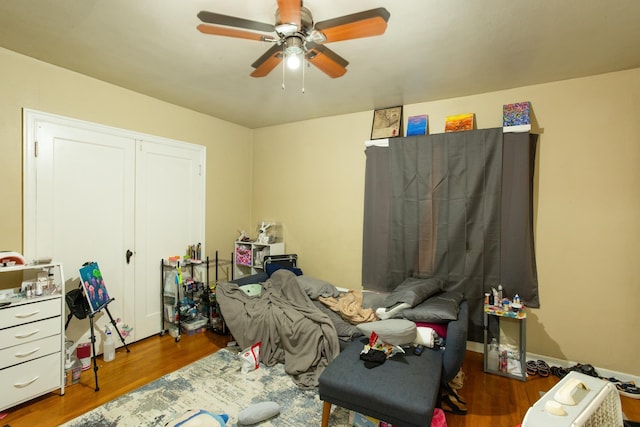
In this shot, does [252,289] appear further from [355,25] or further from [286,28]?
[355,25]

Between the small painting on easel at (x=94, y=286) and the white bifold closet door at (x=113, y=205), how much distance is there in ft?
0.79

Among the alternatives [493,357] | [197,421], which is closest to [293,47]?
[197,421]

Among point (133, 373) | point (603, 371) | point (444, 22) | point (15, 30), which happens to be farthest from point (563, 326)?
point (15, 30)

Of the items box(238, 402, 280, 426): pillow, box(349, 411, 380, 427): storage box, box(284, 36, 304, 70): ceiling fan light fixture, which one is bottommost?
box(238, 402, 280, 426): pillow

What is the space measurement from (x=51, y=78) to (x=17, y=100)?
0.32 meters

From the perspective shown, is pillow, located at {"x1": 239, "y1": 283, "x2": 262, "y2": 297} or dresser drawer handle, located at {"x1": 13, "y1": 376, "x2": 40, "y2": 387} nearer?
dresser drawer handle, located at {"x1": 13, "y1": 376, "x2": 40, "y2": 387}

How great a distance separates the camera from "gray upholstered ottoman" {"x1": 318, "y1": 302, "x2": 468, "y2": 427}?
1654 millimetres

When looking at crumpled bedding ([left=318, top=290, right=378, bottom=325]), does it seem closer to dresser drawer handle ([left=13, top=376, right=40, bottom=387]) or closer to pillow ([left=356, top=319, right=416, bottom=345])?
pillow ([left=356, top=319, right=416, bottom=345])

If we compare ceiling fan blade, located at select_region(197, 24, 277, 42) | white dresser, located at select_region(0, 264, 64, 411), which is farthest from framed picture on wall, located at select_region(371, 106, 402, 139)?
white dresser, located at select_region(0, 264, 64, 411)

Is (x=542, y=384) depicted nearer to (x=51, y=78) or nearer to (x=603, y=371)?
(x=603, y=371)

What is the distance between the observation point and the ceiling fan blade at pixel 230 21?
1474 millimetres

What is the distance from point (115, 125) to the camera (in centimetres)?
300

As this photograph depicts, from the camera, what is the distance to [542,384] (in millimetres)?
2521

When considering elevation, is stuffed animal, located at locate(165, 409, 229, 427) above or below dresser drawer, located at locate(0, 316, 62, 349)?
below
